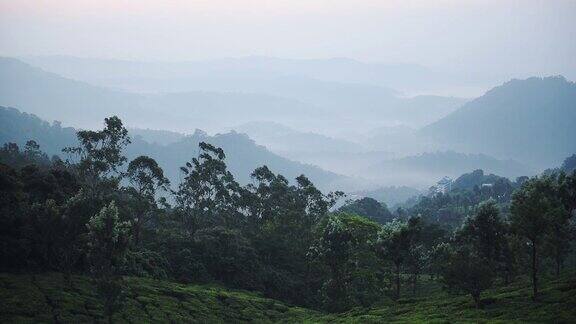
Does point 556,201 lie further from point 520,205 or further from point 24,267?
point 24,267

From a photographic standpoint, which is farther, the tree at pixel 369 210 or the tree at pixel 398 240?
the tree at pixel 369 210

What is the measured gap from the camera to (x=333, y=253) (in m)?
63.7

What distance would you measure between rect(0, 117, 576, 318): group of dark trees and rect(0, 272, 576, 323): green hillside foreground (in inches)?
97.1

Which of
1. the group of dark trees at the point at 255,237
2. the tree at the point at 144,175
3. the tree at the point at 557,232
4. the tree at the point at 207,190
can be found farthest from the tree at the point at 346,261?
the tree at the point at 144,175

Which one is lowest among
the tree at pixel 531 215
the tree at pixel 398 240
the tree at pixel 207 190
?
the tree at pixel 398 240

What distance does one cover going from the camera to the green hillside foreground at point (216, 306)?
153ft

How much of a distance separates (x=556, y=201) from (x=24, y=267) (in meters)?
57.1

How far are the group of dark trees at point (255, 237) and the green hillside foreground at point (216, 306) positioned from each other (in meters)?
2.47

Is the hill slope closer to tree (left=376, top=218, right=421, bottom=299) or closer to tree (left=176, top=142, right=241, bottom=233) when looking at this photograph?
tree (left=376, top=218, right=421, bottom=299)

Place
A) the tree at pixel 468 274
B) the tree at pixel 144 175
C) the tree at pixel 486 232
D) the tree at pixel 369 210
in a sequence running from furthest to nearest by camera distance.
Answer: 1. the tree at pixel 369 210
2. the tree at pixel 144 175
3. the tree at pixel 486 232
4. the tree at pixel 468 274

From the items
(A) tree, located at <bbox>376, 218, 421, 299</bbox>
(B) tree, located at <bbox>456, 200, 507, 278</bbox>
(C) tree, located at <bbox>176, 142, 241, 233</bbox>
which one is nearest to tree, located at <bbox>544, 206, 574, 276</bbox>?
(B) tree, located at <bbox>456, 200, 507, 278</bbox>

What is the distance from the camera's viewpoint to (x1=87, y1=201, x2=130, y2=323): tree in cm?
4250

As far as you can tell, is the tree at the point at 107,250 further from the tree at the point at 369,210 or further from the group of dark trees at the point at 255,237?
the tree at the point at 369,210

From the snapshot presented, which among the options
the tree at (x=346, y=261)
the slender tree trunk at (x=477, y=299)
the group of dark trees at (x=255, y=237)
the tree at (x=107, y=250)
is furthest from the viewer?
the tree at (x=346, y=261)
